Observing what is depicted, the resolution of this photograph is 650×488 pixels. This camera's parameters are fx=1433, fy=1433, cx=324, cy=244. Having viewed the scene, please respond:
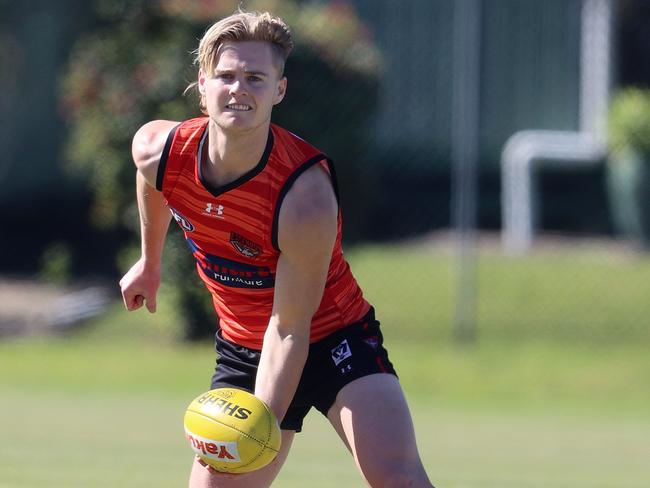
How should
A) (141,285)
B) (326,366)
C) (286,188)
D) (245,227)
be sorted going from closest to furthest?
(286,188) → (245,227) → (326,366) → (141,285)

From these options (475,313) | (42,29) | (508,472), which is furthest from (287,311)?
(42,29)

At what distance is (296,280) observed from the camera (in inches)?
198

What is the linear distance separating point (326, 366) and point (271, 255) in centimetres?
48

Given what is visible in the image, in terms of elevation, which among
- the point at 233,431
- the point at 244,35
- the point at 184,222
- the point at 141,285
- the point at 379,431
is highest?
the point at 244,35

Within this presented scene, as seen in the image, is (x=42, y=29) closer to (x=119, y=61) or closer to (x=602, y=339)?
(x=119, y=61)

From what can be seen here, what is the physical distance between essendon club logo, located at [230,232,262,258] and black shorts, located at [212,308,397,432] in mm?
454

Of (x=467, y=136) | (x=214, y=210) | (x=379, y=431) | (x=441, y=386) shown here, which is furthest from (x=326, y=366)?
→ (x=467, y=136)

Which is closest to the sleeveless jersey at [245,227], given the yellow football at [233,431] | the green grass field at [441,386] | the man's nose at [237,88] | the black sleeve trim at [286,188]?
the black sleeve trim at [286,188]

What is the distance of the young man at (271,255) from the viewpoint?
16.4 ft

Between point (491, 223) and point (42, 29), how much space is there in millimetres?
5597

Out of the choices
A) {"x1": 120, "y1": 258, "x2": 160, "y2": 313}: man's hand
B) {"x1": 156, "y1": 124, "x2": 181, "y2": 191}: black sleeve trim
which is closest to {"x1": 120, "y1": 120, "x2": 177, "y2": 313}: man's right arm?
{"x1": 120, "y1": 258, "x2": 160, "y2": 313}: man's hand

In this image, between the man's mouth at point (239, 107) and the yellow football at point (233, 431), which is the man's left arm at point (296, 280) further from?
the man's mouth at point (239, 107)

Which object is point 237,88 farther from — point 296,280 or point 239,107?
point 296,280

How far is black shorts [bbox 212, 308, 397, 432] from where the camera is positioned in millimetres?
5324
